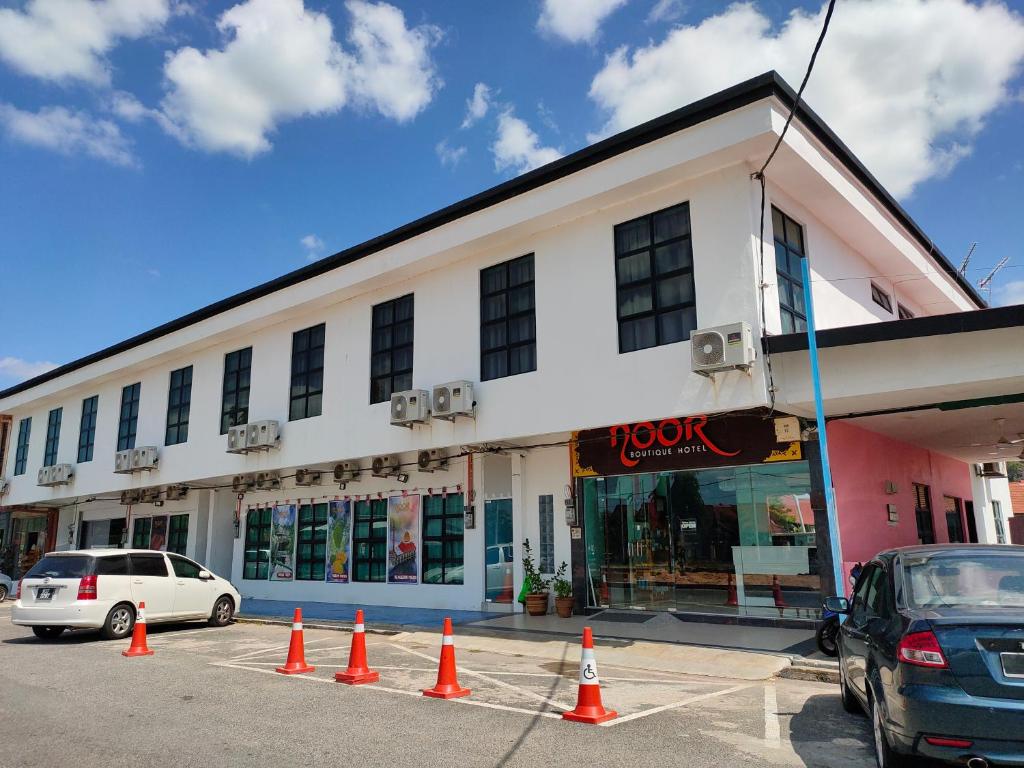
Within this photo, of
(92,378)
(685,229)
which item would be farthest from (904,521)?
(92,378)

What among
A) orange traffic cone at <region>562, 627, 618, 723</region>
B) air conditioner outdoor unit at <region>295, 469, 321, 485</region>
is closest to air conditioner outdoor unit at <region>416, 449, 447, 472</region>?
air conditioner outdoor unit at <region>295, 469, 321, 485</region>

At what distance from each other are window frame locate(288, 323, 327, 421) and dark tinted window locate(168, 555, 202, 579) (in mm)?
4695

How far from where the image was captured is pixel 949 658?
4605mm

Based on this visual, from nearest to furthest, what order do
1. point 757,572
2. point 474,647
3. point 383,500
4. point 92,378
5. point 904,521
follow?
point 474,647
point 757,572
point 904,521
point 383,500
point 92,378

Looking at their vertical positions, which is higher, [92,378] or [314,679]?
[92,378]

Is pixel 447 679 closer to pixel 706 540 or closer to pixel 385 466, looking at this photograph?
pixel 706 540

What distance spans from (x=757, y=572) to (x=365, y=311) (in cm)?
1043

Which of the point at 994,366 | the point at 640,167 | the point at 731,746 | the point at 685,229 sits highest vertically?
the point at 640,167

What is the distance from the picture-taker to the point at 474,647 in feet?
39.5

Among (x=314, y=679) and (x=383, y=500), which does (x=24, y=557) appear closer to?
(x=383, y=500)

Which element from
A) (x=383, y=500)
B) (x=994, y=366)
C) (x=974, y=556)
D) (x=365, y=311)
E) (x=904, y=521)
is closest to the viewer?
(x=974, y=556)

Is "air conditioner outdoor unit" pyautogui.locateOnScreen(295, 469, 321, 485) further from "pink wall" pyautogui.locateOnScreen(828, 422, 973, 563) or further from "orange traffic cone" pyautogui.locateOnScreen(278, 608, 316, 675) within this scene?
"pink wall" pyautogui.locateOnScreen(828, 422, 973, 563)

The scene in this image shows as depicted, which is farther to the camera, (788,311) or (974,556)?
(788,311)

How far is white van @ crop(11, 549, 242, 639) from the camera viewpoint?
1305 cm
